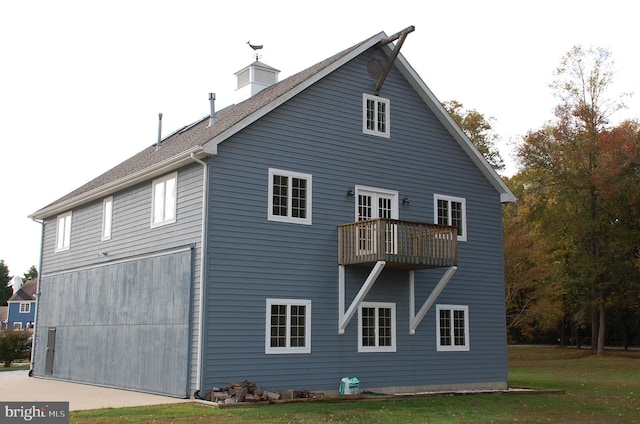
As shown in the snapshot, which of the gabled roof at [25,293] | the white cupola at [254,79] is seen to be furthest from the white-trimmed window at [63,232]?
the gabled roof at [25,293]

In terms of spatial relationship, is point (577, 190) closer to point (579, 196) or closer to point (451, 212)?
point (579, 196)

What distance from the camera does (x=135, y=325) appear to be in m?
19.2

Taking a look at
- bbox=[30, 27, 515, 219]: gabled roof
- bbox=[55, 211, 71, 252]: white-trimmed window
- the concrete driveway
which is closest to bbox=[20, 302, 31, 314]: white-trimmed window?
bbox=[30, 27, 515, 219]: gabled roof

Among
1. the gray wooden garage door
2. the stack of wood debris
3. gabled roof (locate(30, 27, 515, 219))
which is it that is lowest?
the stack of wood debris

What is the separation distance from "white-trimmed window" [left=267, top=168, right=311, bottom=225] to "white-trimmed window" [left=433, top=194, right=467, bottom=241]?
4.60 metres

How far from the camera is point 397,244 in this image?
18062mm

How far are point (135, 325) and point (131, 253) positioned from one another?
2118mm

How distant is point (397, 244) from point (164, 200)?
6.17m

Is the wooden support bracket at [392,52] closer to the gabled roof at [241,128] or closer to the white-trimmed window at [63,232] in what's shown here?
the gabled roof at [241,128]

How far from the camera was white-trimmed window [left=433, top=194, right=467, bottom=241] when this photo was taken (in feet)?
70.3

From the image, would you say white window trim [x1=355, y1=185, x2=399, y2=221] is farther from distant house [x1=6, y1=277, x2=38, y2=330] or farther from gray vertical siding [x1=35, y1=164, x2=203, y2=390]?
distant house [x1=6, y1=277, x2=38, y2=330]

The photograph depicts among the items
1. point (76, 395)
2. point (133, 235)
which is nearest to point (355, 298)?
point (133, 235)

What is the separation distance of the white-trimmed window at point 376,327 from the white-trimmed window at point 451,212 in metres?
3.34

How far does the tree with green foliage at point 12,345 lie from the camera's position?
109 feet
